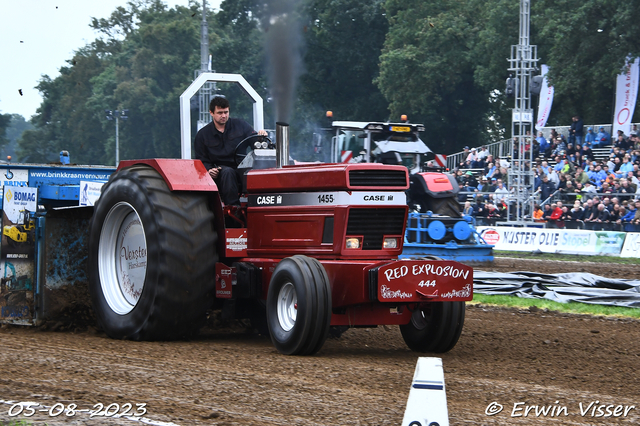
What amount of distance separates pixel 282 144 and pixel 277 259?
1013 millimetres

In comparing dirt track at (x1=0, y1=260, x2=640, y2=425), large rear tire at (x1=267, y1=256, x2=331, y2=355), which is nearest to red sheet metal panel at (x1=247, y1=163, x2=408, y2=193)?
large rear tire at (x1=267, y1=256, x2=331, y2=355)

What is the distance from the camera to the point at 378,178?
275 inches

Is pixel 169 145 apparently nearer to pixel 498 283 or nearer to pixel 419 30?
pixel 419 30

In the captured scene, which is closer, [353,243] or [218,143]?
[353,243]

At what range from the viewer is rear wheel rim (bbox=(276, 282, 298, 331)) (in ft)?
22.0

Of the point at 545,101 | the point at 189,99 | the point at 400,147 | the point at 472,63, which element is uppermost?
the point at 472,63

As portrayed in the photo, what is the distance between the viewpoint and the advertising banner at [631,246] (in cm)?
1942

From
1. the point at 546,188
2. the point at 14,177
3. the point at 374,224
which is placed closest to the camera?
the point at 374,224

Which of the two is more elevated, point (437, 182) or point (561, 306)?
point (437, 182)

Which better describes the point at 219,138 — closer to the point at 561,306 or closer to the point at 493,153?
the point at 561,306

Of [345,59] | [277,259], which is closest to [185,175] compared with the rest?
[277,259]

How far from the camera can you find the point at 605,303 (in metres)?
11.4

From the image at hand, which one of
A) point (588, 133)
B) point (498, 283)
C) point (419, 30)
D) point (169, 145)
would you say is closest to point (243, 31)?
point (419, 30)

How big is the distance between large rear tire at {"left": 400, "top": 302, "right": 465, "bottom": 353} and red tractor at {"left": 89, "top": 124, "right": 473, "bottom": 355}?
0.04 feet
